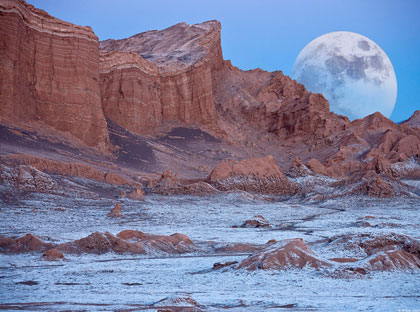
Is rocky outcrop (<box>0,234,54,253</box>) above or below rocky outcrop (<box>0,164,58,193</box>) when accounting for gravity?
below

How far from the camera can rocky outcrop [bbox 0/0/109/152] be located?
41.7m

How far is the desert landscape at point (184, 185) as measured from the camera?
8609 millimetres

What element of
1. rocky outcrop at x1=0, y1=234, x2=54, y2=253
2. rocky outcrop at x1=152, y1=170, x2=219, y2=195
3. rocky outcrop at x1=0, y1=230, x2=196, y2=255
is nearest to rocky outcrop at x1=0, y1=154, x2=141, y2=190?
rocky outcrop at x1=152, y1=170, x2=219, y2=195

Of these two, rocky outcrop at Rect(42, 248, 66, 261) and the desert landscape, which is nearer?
the desert landscape

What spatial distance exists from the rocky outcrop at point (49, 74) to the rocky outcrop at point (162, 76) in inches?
446

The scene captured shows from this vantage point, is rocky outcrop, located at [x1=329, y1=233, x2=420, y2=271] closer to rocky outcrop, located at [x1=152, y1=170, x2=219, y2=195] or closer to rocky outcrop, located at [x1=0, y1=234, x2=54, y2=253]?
rocky outcrop, located at [x1=0, y1=234, x2=54, y2=253]

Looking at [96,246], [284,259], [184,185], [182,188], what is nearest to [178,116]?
[184,185]

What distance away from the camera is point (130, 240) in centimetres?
1441

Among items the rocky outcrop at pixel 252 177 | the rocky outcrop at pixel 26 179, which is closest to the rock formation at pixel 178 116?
the rocky outcrop at pixel 252 177

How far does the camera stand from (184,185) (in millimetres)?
35594

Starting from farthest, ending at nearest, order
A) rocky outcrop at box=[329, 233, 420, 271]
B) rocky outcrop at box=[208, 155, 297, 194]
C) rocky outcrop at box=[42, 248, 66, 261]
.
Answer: rocky outcrop at box=[208, 155, 297, 194]
rocky outcrop at box=[42, 248, 66, 261]
rocky outcrop at box=[329, 233, 420, 271]

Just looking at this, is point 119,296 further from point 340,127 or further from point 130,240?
point 340,127

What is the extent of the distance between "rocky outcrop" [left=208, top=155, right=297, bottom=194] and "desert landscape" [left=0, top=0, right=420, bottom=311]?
0.31ft

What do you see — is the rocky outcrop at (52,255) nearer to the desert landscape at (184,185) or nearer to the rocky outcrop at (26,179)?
the desert landscape at (184,185)
